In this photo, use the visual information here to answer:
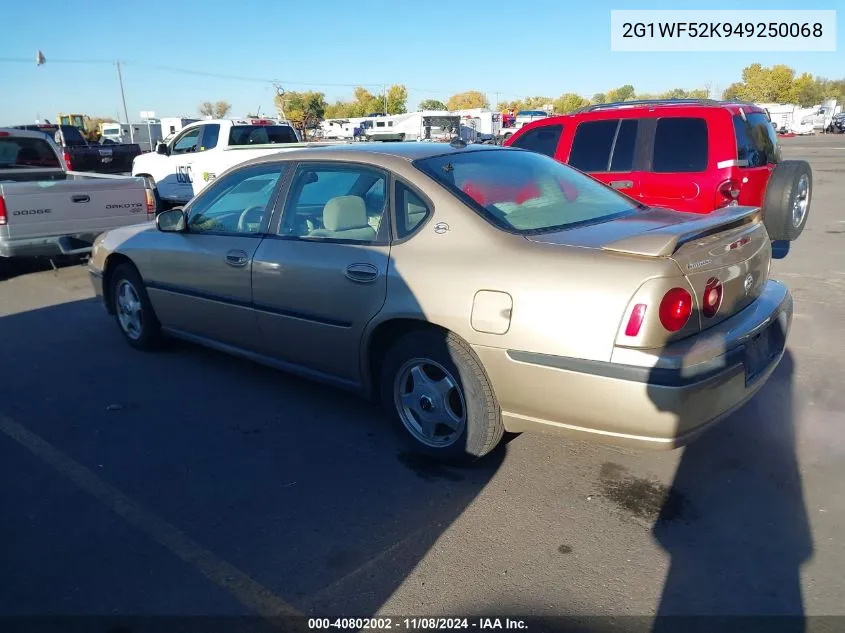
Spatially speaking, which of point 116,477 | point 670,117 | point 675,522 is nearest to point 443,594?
point 675,522

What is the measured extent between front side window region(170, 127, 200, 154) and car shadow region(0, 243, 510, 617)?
8573 mm

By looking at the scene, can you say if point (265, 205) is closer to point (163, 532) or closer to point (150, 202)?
point (163, 532)

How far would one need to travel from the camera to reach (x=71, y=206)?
26.4ft

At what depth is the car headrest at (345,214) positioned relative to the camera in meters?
3.89

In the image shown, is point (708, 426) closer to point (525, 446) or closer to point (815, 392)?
point (525, 446)

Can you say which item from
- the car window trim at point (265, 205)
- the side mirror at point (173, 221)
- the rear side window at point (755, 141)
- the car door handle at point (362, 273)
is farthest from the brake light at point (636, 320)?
the rear side window at point (755, 141)

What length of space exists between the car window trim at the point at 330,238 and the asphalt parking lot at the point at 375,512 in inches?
43.6

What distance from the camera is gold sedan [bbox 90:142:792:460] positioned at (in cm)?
291

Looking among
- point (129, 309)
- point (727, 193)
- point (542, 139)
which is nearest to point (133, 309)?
point (129, 309)

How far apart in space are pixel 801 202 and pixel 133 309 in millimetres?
6947

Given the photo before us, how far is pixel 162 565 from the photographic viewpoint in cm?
286

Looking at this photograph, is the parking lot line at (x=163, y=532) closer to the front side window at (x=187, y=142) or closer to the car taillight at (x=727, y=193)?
the car taillight at (x=727, y=193)

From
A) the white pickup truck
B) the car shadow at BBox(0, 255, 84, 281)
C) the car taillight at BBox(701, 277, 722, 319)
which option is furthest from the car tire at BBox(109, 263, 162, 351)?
the white pickup truck

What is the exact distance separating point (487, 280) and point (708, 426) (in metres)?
1.16
